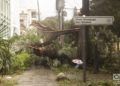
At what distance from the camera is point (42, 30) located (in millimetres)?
32281

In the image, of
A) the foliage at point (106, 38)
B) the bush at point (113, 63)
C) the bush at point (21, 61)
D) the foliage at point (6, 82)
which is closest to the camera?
the foliage at point (6, 82)

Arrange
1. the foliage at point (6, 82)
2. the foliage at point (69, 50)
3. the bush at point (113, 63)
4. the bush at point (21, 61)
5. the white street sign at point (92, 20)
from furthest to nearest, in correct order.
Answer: the foliage at point (69, 50) < the bush at point (21, 61) < the bush at point (113, 63) < the foliage at point (6, 82) < the white street sign at point (92, 20)

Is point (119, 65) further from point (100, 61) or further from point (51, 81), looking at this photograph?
point (51, 81)

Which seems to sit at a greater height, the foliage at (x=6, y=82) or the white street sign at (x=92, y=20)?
the white street sign at (x=92, y=20)

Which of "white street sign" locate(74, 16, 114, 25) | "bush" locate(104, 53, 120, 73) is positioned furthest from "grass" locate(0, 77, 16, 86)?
"bush" locate(104, 53, 120, 73)

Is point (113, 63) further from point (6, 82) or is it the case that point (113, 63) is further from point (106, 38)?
point (6, 82)

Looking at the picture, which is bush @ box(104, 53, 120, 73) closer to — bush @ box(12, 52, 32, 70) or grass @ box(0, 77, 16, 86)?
bush @ box(12, 52, 32, 70)

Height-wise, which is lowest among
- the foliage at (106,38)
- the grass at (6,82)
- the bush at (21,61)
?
the bush at (21,61)

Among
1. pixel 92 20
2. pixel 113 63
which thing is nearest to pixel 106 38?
pixel 113 63

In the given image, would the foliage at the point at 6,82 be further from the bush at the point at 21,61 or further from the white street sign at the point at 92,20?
the bush at the point at 21,61

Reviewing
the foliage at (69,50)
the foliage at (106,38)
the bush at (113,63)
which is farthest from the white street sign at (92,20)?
the foliage at (69,50)

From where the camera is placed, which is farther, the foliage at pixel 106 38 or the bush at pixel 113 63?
the bush at pixel 113 63

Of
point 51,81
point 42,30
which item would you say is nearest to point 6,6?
point 42,30

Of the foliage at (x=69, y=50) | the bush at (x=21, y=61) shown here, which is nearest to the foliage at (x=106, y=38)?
the foliage at (x=69, y=50)
